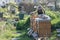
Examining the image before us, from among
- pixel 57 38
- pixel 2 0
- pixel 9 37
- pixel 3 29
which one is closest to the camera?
pixel 57 38

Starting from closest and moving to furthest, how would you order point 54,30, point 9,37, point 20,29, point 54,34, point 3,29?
point 54,34, point 54,30, point 9,37, point 3,29, point 20,29

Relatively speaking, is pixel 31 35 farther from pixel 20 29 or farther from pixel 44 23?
pixel 20 29

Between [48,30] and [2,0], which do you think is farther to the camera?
[2,0]

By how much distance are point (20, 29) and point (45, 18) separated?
5.21 meters

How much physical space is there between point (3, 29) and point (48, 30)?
381cm

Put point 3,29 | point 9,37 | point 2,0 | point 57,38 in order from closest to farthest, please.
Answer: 1. point 57,38
2. point 9,37
3. point 3,29
4. point 2,0

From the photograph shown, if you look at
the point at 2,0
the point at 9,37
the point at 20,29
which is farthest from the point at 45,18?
the point at 2,0

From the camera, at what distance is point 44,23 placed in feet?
30.2

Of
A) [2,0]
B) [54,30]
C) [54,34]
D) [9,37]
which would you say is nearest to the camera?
[54,34]

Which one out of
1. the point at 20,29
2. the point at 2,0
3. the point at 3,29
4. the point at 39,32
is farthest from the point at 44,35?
the point at 2,0

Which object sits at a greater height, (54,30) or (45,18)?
(45,18)

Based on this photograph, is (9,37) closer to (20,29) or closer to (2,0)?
(20,29)

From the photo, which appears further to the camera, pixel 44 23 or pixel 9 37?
pixel 9 37

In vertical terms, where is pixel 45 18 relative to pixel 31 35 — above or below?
above
